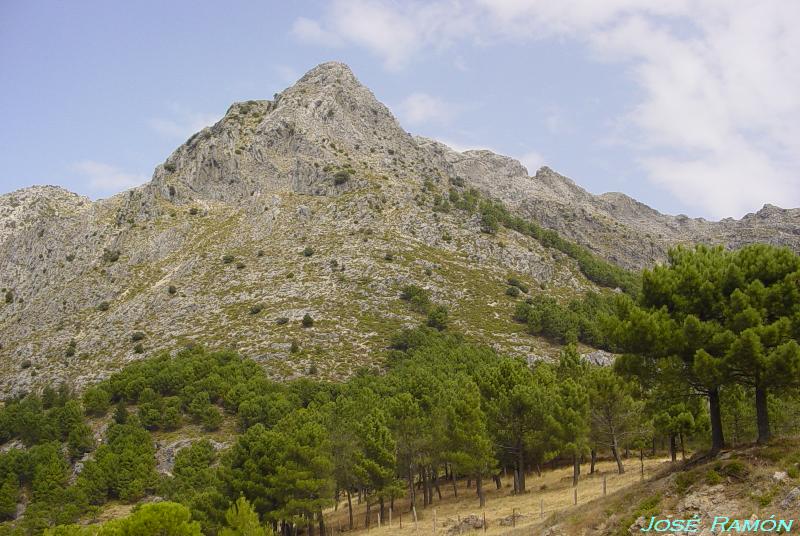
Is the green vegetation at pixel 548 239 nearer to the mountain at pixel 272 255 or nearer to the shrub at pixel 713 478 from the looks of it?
the mountain at pixel 272 255

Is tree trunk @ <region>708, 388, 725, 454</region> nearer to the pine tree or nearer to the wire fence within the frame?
the wire fence

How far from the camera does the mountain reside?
103 meters

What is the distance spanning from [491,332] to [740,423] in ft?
188

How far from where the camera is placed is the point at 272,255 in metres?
123

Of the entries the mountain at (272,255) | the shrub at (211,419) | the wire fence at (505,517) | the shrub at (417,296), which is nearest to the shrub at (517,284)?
the mountain at (272,255)

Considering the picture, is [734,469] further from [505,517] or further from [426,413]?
[426,413]

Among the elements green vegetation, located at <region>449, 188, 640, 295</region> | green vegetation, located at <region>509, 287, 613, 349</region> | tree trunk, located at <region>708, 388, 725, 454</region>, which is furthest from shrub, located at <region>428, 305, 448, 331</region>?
tree trunk, located at <region>708, 388, 725, 454</region>

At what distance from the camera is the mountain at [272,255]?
103375 mm

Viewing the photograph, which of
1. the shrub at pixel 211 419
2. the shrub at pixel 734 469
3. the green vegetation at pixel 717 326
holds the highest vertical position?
the green vegetation at pixel 717 326

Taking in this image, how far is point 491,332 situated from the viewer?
103m

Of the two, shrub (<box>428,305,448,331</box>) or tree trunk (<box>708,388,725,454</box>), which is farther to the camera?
shrub (<box>428,305,448,331</box>)

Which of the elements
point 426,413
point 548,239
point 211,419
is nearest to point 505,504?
point 426,413

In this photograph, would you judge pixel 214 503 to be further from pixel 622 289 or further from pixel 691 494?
pixel 622 289

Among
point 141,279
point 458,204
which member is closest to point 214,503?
point 141,279
